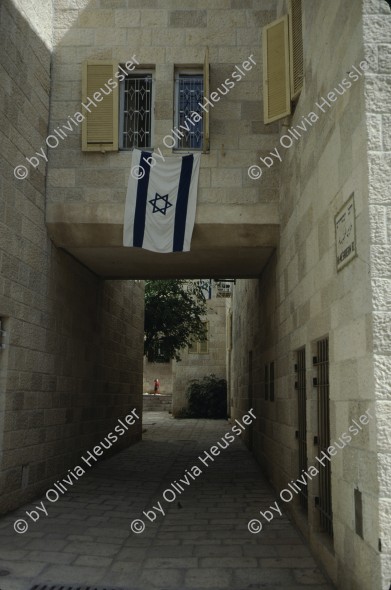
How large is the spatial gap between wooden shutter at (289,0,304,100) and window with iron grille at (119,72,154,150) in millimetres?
2112

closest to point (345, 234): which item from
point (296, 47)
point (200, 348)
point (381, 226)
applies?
point (381, 226)

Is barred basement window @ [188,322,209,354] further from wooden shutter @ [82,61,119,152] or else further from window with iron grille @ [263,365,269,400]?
wooden shutter @ [82,61,119,152]

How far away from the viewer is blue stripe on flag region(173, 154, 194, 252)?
7160 millimetres

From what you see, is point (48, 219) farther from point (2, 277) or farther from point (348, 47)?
point (348, 47)

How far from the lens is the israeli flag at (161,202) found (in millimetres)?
7180

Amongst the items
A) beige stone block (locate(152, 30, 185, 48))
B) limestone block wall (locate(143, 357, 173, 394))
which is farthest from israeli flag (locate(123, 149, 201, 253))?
limestone block wall (locate(143, 357, 173, 394))

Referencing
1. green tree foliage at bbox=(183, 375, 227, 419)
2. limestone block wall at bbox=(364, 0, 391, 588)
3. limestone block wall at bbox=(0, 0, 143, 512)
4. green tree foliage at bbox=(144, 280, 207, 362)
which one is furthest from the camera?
green tree foliage at bbox=(183, 375, 227, 419)

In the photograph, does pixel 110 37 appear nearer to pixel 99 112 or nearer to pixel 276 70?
pixel 99 112

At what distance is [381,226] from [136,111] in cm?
522

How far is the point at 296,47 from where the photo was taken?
20.7 ft

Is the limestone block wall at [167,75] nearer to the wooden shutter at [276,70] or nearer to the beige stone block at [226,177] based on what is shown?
the beige stone block at [226,177]

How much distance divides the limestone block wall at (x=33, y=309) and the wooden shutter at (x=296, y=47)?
119 inches

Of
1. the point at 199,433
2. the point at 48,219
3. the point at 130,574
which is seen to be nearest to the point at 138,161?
the point at 48,219

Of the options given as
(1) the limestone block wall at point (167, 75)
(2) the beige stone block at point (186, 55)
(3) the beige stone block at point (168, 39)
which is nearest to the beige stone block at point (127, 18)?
(1) the limestone block wall at point (167, 75)
